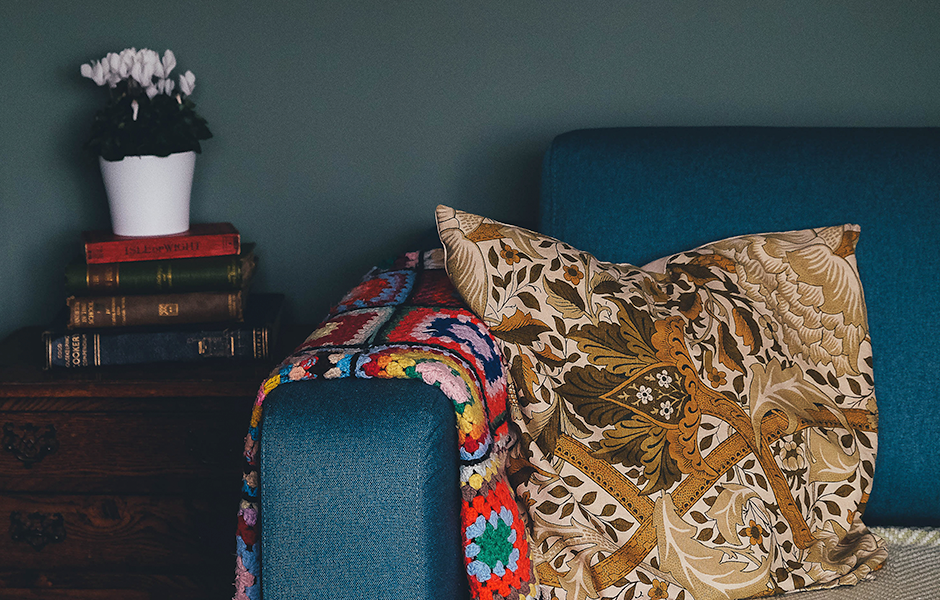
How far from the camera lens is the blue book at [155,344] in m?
1.26

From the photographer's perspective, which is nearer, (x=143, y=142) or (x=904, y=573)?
(x=904, y=573)

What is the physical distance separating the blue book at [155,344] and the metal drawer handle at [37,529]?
0.80 ft

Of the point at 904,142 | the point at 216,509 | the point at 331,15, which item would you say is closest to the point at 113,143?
the point at 331,15

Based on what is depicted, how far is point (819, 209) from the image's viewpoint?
1178mm

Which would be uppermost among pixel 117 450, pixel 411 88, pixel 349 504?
pixel 411 88

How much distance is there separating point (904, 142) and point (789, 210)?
0.69ft

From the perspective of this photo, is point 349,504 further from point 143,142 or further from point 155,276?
point 143,142

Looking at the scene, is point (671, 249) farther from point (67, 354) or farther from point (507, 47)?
point (67, 354)

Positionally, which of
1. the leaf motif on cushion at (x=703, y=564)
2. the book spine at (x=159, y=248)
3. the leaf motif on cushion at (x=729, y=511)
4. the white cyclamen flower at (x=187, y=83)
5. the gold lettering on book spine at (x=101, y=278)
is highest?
the white cyclamen flower at (x=187, y=83)

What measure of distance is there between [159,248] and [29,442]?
0.36 meters

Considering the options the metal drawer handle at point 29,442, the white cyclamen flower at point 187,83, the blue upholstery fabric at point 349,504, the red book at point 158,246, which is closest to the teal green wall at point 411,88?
the white cyclamen flower at point 187,83

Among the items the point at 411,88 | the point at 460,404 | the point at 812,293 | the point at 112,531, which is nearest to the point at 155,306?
the point at 112,531

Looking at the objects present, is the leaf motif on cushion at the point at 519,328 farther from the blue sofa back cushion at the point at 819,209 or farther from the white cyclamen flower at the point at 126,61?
the white cyclamen flower at the point at 126,61

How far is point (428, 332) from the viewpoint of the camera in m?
0.88
